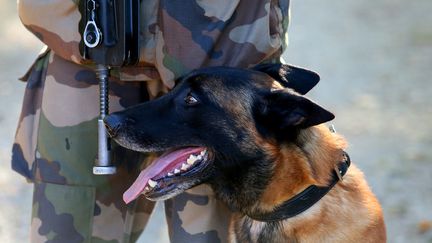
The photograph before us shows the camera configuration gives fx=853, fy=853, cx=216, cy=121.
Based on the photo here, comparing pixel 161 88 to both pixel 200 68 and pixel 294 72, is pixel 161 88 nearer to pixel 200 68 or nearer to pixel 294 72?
pixel 200 68

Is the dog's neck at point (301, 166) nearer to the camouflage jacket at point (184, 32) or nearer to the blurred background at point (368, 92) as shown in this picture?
the camouflage jacket at point (184, 32)

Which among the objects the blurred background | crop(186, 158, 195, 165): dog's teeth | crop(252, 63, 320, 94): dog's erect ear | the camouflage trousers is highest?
crop(252, 63, 320, 94): dog's erect ear

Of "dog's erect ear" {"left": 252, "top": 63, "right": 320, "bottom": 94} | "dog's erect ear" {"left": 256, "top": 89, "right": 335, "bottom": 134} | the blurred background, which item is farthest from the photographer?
the blurred background

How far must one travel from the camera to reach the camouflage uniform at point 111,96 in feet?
9.28

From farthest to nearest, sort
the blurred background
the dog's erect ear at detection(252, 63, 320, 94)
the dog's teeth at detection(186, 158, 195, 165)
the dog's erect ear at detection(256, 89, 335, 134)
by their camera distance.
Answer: the blurred background < the dog's erect ear at detection(252, 63, 320, 94) < the dog's teeth at detection(186, 158, 195, 165) < the dog's erect ear at detection(256, 89, 335, 134)

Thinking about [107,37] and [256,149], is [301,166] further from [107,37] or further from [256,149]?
[107,37]

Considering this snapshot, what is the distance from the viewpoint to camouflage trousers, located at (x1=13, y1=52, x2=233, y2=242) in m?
2.97

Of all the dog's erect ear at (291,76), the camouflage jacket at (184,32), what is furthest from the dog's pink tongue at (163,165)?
the dog's erect ear at (291,76)

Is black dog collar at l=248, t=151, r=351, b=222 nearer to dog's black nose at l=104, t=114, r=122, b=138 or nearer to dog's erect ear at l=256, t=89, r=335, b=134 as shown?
dog's erect ear at l=256, t=89, r=335, b=134

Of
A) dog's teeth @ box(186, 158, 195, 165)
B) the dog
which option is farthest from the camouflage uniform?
dog's teeth @ box(186, 158, 195, 165)

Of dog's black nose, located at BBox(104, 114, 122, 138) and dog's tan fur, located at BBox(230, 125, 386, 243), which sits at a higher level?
dog's black nose, located at BBox(104, 114, 122, 138)

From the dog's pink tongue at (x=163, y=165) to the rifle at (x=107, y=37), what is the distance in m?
0.15

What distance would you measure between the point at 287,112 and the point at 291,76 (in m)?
0.20

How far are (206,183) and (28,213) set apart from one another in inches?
95.4
